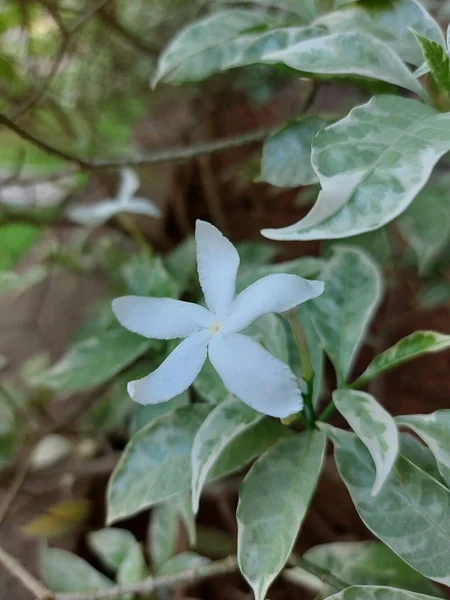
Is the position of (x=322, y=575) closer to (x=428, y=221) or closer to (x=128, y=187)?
(x=428, y=221)

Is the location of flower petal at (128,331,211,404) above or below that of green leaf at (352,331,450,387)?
above

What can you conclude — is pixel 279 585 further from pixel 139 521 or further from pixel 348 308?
pixel 348 308

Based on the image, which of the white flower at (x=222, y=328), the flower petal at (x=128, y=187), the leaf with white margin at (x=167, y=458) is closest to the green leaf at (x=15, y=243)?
the flower petal at (x=128, y=187)

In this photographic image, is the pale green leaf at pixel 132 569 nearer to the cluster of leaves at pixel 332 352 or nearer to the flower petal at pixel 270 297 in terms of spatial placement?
the cluster of leaves at pixel 332 352

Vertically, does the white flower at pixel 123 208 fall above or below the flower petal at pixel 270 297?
below

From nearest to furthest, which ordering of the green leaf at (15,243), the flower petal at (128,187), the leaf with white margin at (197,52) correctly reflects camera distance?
the leaf with white margin at (197,52) → the flower petal at (128,187) → the green leaf at (15,243)

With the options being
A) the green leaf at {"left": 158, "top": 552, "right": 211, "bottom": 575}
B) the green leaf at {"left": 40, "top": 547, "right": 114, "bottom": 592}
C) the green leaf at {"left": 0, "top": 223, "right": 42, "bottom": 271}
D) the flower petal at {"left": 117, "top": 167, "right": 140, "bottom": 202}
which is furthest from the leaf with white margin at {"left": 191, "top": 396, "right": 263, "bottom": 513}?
the green leaf at {"left": 0, "top": 223, "right": 42, "bottom": 271}

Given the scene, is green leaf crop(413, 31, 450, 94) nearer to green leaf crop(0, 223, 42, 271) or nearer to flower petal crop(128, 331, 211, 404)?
flower petal crop(128, 331, 211, 404)
